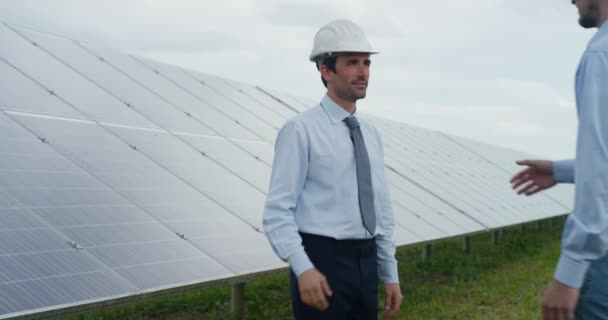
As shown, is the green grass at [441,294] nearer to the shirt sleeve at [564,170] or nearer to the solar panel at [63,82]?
the solar panel at [63,82]

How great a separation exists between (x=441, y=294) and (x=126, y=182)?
17.4 feet

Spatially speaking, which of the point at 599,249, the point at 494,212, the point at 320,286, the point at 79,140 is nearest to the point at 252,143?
the point at 79,140

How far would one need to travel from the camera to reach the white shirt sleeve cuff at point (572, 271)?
2.31m

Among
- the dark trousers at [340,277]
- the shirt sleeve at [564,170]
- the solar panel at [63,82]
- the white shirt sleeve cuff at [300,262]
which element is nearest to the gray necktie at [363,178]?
the dark trousers at [340,277]

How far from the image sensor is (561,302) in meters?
2.33

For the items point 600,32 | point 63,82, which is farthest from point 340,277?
point 63,82

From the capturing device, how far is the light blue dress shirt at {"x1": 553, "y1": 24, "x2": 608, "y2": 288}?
225 centimetres

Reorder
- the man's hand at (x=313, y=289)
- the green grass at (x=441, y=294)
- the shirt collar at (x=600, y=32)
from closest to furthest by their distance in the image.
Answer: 1. the shirt collar at (x=600, y=32)
2. the man's hand at (x=313, y=289)
3. the green grass at (x=441, y=294)

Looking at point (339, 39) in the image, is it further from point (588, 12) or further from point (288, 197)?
point (588, 12)

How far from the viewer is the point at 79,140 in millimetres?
6910

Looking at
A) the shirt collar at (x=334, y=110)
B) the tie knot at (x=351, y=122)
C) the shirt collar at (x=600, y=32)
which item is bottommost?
the tie knot at (x=351, y=122)

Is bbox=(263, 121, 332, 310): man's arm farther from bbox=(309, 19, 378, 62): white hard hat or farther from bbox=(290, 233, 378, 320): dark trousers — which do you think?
bbox=(309, 19, 378, 62): white hard hat

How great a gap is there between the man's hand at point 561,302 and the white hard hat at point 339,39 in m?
1.33

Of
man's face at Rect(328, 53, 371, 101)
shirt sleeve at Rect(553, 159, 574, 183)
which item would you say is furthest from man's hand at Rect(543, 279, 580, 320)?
man's face at Rect(328, 53, 371, 101)
